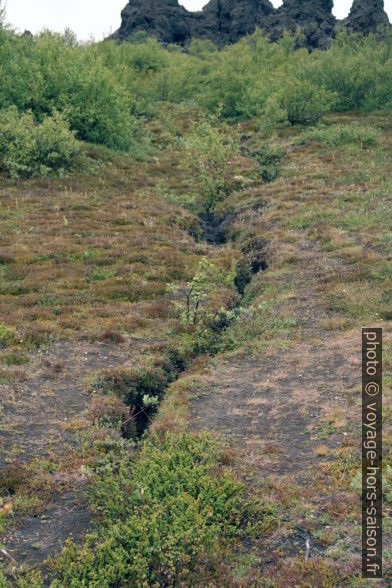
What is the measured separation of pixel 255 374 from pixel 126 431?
4674 millimetres

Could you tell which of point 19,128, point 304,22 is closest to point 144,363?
point 19,128

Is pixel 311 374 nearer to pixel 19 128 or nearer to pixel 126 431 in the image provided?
pixel 126 431

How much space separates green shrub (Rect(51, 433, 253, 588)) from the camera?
9.12 metres

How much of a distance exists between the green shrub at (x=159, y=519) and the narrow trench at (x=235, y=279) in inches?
118

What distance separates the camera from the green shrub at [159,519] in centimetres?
912

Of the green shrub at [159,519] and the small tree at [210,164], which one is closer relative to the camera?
the green shrub at [159,519]

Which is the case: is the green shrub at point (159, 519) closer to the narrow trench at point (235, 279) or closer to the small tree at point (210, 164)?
the narrow trench at point (235, 279)

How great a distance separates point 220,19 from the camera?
432 ft

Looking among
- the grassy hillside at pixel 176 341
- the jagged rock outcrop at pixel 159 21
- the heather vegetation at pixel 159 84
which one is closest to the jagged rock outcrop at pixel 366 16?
the heather vegetation at pixel 159 84

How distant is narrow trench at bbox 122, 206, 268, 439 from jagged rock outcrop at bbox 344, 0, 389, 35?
274 feet

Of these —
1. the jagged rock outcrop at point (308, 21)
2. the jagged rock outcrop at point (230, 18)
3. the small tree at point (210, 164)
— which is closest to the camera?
the small tree at point (210, 164)

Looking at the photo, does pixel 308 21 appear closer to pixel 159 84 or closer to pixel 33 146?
pixel 159 84

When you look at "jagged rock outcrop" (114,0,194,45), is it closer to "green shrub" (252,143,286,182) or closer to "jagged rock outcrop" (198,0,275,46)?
"jagged rock outcrop" (198,0,275,46)

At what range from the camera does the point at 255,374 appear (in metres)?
18.1
